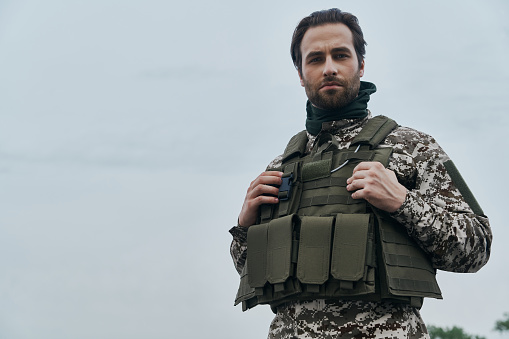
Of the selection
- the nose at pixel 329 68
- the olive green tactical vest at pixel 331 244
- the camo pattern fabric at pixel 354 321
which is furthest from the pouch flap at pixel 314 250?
the nose at pixel 329 68

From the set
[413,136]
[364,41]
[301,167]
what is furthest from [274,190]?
[364,41]

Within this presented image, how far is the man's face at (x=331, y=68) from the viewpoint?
4.37 m

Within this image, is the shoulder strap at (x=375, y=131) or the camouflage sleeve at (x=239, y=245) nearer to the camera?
the shoulder strap at (x=375, y=131)

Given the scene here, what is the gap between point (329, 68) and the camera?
436 cm

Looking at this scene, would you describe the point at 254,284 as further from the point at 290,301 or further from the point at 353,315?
the point at 353,315

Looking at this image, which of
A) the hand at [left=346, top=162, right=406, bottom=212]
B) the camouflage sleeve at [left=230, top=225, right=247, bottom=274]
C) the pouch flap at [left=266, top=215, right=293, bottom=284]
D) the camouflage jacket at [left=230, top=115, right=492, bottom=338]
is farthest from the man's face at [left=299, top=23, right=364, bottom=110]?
the camouflage sleeve at [left=230, top=225, right=247, bottom=274]

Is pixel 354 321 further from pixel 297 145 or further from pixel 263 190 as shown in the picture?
pixel 297 145

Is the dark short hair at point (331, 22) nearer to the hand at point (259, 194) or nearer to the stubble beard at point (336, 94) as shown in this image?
the stubble beard at point (336, 94)

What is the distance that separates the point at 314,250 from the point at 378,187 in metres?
0.52

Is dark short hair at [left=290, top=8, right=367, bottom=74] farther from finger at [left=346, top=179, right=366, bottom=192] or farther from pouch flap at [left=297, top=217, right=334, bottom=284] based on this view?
pouch flap at [left=297, top=217, right=334, bottom=284]

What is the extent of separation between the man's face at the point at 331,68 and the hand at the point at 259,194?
555mm

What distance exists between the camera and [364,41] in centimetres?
468

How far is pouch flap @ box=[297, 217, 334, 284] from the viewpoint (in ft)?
12.9

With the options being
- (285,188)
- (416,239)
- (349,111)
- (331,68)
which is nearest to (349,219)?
(416,239)
